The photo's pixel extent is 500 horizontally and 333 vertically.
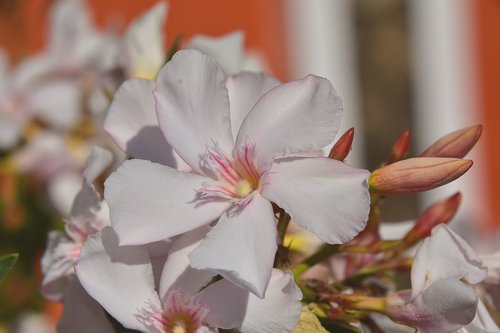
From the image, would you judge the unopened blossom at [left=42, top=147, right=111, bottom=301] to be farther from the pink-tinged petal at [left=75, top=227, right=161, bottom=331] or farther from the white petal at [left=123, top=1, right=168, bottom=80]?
the white petal at [left=123, top=1, right=168, bottom=80]

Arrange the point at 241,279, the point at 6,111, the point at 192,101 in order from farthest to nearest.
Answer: the point at 6,111
the point at 192,101
the point at 241,279

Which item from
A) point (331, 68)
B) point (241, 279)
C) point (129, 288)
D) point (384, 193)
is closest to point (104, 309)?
point (129, 288)

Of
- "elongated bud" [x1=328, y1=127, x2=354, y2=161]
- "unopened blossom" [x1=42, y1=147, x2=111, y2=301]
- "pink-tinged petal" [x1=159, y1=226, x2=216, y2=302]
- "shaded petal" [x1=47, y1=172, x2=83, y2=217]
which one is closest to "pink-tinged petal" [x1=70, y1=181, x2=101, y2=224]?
"unopened blossom" [x1=42, y1=147, x2=111, y2=301]

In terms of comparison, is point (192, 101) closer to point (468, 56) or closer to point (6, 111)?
point (6, 111)

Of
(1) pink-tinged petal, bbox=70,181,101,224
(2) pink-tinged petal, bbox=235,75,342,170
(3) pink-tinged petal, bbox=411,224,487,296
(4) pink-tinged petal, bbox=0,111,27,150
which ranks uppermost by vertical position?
(2) pink-tinged petal, bbox=235,75,342,170

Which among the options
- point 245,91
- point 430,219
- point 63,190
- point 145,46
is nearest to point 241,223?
point 245,91

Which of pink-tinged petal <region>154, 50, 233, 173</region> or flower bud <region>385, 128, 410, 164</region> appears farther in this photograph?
flower bud <region>385, 128, 410, 164</region>

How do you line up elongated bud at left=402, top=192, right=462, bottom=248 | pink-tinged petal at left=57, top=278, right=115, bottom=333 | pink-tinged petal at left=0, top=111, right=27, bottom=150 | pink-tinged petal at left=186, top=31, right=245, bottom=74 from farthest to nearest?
1. pink-tinged petal at left=0, top=111, right=27, bottom=150
2. pink-tinged petal at left=186, top=31, right=245, bottom=74
3. elongated bud at left=402, top=192, right=462, bottom=248
4. pink-tinged petal at left=57, top=278, right=115, bottom=333

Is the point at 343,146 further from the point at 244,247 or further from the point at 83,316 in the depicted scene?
the point at 83,316
